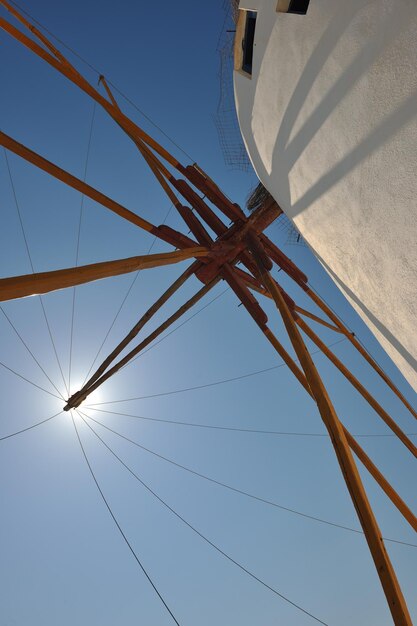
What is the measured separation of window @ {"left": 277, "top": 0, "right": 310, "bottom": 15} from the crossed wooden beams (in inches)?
108

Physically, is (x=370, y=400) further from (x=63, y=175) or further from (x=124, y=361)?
(x=63, y=175)

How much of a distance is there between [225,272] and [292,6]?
13.8 ft

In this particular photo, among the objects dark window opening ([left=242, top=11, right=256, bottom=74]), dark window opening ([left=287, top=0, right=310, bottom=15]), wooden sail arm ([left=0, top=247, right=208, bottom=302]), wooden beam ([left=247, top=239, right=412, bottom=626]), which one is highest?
dark window opening ([left=242, top=11, right=256, bottom=74])

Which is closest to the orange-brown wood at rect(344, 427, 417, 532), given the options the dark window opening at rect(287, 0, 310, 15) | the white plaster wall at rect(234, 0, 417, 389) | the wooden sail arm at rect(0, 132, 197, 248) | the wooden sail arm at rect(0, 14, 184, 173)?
the white plaster wall at rect(234, 0, 417, 389)

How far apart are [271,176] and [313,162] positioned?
212 cm

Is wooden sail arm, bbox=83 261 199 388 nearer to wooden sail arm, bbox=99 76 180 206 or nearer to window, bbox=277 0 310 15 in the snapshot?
wooden sail arm, bbox=99 76 180 206

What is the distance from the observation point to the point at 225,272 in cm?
704

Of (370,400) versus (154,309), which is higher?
(154,309)

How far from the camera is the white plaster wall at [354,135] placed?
2.26 metres

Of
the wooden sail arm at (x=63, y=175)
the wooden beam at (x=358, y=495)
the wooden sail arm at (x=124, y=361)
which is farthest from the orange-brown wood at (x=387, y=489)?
the wooden sail arm at (x=63, y=175)

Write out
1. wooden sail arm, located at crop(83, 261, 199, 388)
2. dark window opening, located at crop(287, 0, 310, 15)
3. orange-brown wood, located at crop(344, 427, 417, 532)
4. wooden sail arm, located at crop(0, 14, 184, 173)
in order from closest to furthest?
dark window opening, located at crop(287, 0, 310, 15) → orange-brown wood, located at crop(344, 427, 417, 532) → wooden sail arm, located at crop(0, 14, 184, 173) → wooden sail arm, located at crop(83, 261, 199, 388)

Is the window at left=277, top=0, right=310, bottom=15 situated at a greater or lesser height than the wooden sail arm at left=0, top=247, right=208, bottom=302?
greater

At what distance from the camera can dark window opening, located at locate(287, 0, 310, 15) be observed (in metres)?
3.39

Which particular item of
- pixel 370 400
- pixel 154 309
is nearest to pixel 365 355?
pixel 370 400
